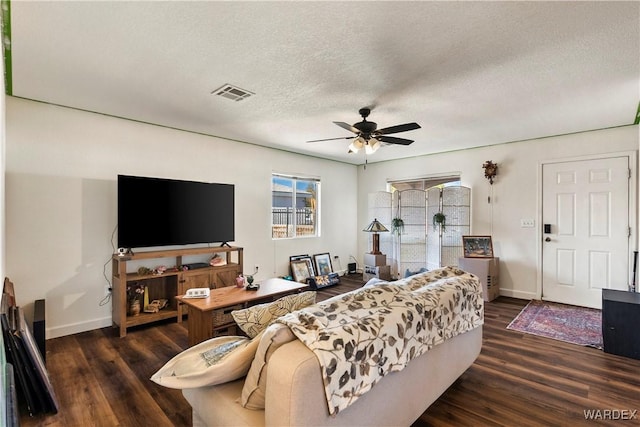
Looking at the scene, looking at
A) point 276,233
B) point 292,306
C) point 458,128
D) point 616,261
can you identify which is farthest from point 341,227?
point 292,306

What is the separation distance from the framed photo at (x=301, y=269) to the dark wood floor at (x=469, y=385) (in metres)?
2.35

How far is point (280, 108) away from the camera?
3.36 meters

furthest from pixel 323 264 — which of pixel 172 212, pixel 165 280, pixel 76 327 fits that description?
pixel 76 327

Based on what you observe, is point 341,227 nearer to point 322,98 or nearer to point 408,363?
point 322,98

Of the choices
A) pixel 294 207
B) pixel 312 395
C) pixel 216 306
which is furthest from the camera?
pixel 294 207

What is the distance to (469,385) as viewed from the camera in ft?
7.72

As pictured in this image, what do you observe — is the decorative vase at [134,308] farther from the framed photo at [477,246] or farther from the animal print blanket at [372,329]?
the framed photo at [477,246]

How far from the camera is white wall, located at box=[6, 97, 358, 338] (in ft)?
10.0

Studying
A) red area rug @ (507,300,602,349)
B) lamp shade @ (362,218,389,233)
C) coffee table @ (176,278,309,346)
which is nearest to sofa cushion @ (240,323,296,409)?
coffee table @ (176,278,309,346)

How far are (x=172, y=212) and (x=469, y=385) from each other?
3.53 meters

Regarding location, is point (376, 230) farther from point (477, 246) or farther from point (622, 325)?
point (622, 325)

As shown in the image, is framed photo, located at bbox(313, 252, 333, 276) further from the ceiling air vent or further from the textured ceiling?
the ceiling air vent

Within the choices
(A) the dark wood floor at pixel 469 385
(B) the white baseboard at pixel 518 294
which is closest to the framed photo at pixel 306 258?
(A) the dark wood floor at pixel 469 385

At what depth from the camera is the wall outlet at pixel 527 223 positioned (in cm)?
466
